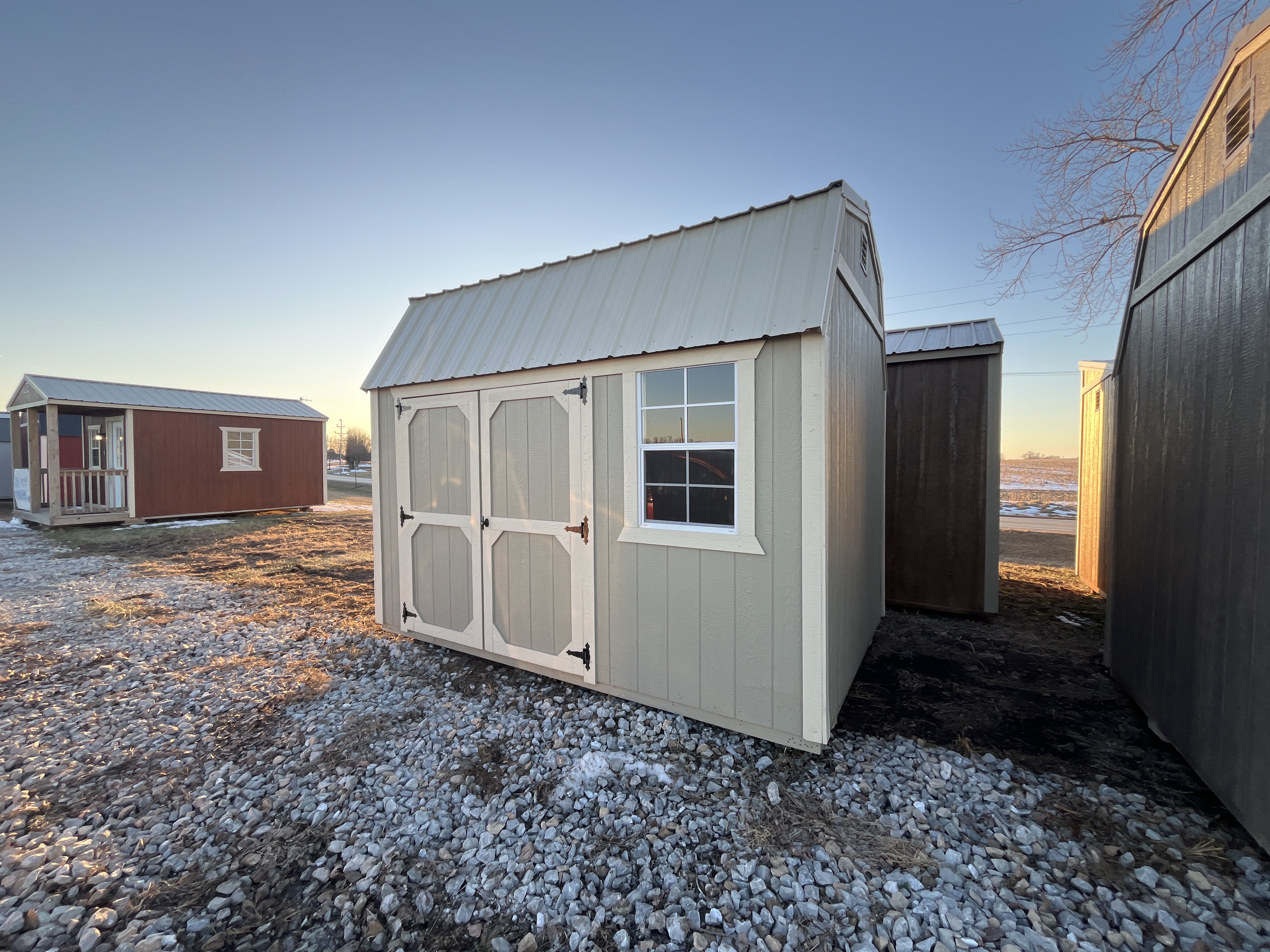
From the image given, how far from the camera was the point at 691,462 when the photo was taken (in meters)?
2.91

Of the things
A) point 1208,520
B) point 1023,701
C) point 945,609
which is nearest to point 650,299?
point 1208,520

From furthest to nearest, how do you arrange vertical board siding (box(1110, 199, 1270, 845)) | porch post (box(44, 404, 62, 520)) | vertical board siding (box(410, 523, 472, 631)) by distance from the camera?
porch post (box(44, 404, 62, 520))
vertical board siding (box(410, 523, 472, 631))
vertical board siding (box(1110, 199, 1270, 845))

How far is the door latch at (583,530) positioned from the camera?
3.21 m

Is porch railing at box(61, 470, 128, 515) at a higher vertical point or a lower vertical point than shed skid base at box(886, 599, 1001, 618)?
higher

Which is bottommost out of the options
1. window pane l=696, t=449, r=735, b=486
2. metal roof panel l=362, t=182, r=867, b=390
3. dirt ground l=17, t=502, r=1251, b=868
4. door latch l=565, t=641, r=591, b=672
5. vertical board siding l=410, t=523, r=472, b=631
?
dirt ground l=17, t=502, r=1251, b=868

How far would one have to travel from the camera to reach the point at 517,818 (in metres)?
2.16

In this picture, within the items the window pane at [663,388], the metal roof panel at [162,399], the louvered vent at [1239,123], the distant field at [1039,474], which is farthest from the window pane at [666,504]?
the distant field at [1039,474]

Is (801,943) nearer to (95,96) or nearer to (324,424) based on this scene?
(95,96)

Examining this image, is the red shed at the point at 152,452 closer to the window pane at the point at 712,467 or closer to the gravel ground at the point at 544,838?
the gravel ground at the point at 544,838

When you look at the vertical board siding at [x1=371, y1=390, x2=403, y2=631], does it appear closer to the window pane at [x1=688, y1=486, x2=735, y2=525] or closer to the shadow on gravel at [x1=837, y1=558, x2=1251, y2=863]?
the window pane at [x1=688, y1=486, x2=735, y2=525]

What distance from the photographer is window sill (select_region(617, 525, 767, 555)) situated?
8.80 ft

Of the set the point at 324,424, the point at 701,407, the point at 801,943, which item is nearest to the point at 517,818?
the point at 801,943

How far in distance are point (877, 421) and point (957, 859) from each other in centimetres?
349

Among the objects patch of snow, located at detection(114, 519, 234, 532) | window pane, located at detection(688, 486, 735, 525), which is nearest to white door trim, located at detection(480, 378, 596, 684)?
window pane, located at detection(688, 486, 735, 525)
